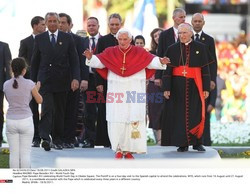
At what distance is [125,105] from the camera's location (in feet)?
51.0

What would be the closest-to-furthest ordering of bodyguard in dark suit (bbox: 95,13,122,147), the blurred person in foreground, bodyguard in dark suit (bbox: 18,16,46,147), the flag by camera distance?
the blurred person in foreground → bodyguard in dark suit (bbox: 95,13,122,147) → bodyguard in dark suit (bbox: 18,16,46,147) → the flag

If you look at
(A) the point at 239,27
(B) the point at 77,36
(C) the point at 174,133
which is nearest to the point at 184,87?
(C) the point at 174,133

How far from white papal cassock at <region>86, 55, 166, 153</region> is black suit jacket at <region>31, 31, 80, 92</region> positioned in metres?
1.21

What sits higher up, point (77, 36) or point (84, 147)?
point (77, 36)

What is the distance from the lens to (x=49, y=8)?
864 inches

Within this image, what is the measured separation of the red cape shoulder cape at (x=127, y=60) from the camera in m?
15.5

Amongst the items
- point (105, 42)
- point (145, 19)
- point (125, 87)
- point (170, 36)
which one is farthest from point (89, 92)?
point (145, 19)

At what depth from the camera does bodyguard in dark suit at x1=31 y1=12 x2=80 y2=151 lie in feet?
54.7

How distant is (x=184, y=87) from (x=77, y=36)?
1.86 meters

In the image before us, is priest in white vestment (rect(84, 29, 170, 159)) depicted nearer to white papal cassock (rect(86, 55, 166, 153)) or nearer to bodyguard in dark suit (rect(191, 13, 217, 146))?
white papal cassock (rect(86, 55, 166, 153))

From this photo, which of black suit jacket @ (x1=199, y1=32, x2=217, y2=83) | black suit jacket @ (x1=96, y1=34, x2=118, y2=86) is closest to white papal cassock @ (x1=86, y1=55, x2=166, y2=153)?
black suit jacket @ (x1=96, y1=34, x2=118, y2=86)

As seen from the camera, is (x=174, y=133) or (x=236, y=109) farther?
(x=236, y=109)

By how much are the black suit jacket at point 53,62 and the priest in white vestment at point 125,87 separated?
1166 millimetres

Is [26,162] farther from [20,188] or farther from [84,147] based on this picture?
[84,147]
